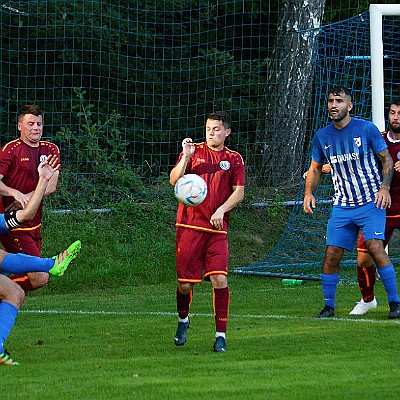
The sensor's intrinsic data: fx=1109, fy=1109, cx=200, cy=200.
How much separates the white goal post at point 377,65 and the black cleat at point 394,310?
110 inches


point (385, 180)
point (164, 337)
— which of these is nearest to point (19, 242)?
point (164, 337)

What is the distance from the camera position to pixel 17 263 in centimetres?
823

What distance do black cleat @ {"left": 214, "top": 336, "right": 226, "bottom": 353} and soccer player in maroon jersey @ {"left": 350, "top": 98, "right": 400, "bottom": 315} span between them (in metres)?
2.47

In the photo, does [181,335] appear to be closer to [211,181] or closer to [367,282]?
[211,181]

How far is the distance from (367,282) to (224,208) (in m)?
2.51

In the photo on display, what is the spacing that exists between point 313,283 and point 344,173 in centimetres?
334

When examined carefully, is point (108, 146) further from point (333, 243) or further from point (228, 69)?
point (333, 243)

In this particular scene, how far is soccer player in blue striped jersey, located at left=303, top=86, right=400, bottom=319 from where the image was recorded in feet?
32.9

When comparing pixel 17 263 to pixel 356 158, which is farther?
pixel 356 158

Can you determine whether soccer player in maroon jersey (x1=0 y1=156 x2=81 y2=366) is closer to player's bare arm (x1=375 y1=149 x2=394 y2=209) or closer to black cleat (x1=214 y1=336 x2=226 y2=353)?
black cleat (x1=214 y1=336 x2=226 y2=353)

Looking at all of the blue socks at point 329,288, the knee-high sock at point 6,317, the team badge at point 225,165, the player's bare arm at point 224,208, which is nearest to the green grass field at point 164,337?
the blue socks at point 329,288

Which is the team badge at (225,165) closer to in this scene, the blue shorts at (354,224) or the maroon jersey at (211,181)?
the maroon jersey at (211,181)

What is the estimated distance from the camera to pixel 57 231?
1478cm

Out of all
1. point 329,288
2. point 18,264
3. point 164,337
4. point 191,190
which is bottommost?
point 164,337
